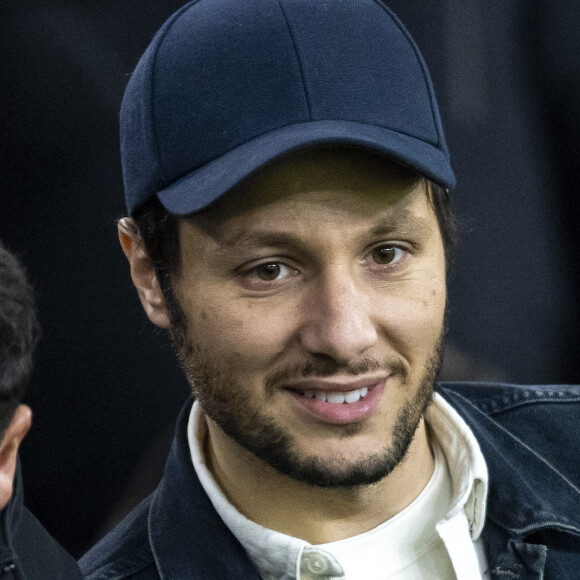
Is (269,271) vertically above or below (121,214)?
above

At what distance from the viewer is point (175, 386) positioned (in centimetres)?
217

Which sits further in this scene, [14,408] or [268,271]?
[268,271]

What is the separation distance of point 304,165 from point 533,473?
0.75 metres

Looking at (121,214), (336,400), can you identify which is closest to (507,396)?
(336,400)

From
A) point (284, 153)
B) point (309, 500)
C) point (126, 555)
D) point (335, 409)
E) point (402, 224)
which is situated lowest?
point (126, 555)

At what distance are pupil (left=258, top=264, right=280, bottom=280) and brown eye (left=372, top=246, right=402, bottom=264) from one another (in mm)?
154

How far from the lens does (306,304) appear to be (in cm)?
147

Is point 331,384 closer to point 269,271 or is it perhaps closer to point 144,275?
point 269,271

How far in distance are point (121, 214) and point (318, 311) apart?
30.9 inches

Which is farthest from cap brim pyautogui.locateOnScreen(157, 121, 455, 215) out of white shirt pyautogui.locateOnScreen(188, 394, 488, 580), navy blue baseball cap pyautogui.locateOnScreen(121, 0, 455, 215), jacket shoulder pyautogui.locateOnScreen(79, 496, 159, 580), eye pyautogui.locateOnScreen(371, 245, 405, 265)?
jacket shoulder pyautogui.locateOnScreen(79, 496, 159, 580)

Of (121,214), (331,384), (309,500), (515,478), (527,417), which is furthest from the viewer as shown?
(121,214)

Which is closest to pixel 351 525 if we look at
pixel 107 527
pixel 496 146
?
pixel 107 527

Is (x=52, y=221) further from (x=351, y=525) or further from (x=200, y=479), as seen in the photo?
(x=351, y=525)

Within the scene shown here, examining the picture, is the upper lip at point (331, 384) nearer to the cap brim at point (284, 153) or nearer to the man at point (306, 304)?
the man at point (306, 304)
